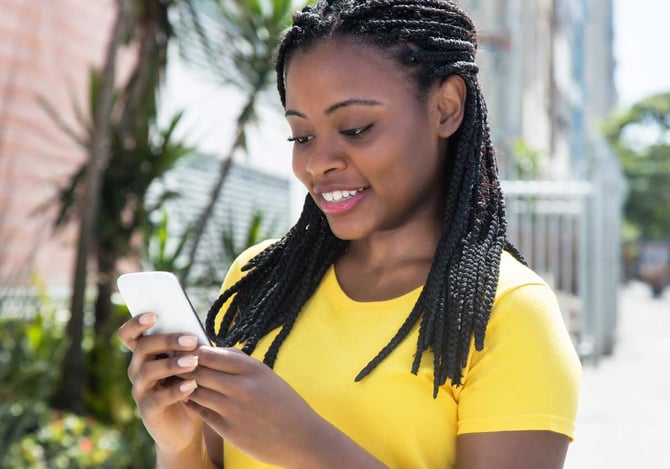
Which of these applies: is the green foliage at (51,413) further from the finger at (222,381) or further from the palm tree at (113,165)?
the finger at (222,381)

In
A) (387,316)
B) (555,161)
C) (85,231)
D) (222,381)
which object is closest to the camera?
(222,381)

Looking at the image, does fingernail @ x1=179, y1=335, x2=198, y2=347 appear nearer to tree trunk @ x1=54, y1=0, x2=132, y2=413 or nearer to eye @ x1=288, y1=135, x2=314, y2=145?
eye @ x1=288, y1=135, x2=314, y2=145

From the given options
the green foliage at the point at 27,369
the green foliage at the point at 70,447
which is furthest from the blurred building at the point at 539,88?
the green foliage at the point at 70,447

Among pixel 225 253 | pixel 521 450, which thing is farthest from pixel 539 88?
pixel 521 450

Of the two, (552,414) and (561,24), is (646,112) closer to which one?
(561,24)

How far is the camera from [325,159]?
1.54 meters

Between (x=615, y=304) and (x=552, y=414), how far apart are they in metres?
9.91

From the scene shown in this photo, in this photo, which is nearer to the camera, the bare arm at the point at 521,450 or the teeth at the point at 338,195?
the bare arm at the point at 521,450

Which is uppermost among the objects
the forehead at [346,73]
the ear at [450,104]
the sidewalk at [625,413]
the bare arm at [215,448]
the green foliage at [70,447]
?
the forehead at [346,73]

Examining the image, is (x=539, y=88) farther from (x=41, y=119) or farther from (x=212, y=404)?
(x=212, y=404)

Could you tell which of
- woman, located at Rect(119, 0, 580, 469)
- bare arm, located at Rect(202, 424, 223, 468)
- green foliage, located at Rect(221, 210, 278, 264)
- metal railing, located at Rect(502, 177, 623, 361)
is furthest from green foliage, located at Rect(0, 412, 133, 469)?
metal railing, located at Rect(502, 177, 623, 361)

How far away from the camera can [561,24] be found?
22406mm

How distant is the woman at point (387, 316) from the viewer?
1.36m

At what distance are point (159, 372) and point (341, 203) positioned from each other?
0.43 meters
